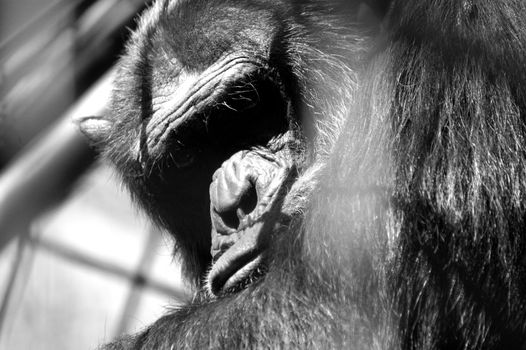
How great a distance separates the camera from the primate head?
2.70m

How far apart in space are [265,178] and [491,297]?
2.33 feet

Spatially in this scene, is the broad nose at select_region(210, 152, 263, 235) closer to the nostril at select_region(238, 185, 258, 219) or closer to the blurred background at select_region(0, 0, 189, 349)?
the nostril at select_region(238, 185, 258, 219)

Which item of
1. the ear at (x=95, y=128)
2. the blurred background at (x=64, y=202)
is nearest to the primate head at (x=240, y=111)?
the ear at (x=95, y=128)

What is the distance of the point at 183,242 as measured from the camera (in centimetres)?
342

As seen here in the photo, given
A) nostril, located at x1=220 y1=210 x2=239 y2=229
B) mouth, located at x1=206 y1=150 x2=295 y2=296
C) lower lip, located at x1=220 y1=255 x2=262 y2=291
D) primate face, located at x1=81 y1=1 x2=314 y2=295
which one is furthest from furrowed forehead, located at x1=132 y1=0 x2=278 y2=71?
lower lip, located at x1=220 y1=255 x2=262 y2=291

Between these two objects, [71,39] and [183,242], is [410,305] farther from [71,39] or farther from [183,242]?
[71,39]

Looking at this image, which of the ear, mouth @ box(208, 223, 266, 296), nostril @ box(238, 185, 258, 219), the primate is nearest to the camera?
the primate

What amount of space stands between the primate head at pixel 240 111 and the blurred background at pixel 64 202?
33 cm

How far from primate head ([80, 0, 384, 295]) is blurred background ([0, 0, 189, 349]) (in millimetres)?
328

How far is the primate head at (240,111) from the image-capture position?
2701 mm

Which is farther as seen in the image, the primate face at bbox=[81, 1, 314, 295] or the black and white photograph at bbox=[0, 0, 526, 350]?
the primate face at bbox=[81, 1, 314, 295]

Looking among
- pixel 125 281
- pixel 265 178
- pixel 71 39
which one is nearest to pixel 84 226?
pixel 125 281

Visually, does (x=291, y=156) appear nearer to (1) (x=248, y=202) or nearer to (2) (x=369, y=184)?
(1) (x=248, y=202)

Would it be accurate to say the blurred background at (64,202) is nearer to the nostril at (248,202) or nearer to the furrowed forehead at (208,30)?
the nostril at (248,202)
